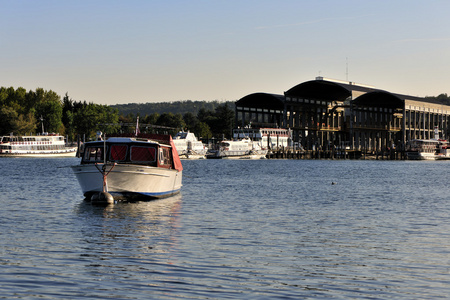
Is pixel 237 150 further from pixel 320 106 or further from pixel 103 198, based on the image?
pixel 103 198

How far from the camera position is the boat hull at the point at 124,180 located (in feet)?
132

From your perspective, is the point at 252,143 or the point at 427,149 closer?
the point at 252,143

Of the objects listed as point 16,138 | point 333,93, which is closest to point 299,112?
point 333,93

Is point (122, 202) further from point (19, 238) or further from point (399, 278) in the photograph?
point (399, 278)

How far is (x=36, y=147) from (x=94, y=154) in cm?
14286

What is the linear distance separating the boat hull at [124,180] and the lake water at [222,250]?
92 cm

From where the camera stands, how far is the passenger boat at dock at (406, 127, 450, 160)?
182 meters

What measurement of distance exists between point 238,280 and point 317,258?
494cm

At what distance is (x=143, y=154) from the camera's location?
141ft

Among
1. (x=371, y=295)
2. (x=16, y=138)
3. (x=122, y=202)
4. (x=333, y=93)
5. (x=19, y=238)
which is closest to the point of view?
→ (x=371, y=295)

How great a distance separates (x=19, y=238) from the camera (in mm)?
26359

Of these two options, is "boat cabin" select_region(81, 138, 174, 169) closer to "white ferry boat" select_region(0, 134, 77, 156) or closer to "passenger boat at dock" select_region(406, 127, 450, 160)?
"white ferry boat" select_region(0, 134, 77, 156)

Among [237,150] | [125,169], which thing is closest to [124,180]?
[125,169]

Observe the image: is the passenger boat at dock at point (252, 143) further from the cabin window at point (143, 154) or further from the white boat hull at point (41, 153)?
the cabin window at point (143, 154)
